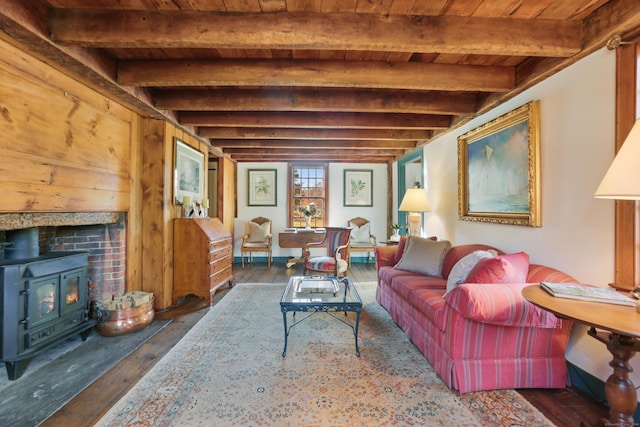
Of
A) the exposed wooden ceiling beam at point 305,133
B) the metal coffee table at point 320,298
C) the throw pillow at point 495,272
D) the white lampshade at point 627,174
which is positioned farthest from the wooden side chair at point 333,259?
the white lampshade at point 627,174

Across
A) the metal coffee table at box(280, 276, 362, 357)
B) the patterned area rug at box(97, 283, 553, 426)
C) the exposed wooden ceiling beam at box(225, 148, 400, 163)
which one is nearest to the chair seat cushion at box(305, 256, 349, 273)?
the metal coffee table at box(280, 276, 362, 357)

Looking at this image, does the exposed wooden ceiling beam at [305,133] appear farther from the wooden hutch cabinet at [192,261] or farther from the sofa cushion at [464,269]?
the sofa cushion at [464,269]

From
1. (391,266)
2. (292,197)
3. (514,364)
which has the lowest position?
(514,364)

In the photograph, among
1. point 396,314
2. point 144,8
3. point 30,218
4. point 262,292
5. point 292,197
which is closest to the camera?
point 144,8

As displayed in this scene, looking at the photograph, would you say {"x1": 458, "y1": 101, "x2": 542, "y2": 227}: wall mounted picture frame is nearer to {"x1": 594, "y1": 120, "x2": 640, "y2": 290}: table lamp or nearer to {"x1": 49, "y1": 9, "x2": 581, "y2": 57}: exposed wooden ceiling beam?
{"x1": 49, "y1": 9, "x2": 581, "y2": 57}: exposed wooden ceiling beam

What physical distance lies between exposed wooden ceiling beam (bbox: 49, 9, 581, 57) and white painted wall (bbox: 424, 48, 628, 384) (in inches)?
11.6

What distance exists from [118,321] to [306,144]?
3.37 metres

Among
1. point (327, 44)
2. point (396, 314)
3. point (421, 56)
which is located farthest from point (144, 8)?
point (396, 314)

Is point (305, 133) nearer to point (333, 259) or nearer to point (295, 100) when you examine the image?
point (295, 100)

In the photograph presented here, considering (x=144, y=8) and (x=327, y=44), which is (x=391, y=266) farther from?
(x=144, y=8)

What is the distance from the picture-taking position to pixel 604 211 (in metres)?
1.68

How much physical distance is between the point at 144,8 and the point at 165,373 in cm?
244

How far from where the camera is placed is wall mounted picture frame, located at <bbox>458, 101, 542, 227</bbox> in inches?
85.8

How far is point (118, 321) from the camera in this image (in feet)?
8.16
